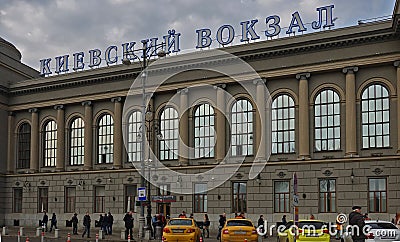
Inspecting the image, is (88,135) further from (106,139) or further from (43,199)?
(43,199)

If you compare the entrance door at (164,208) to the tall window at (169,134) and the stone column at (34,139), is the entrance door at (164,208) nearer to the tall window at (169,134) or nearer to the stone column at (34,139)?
the tall window at (169,134)

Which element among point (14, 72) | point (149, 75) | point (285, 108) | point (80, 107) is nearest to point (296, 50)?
point (285, 108)

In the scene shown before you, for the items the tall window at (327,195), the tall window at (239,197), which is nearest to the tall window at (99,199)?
the tall window at (239,197)

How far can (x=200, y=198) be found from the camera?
51875 millimetres

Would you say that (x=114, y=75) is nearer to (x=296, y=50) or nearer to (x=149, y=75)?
(x=149, y=75)

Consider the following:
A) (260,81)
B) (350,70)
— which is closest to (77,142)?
(260,81)

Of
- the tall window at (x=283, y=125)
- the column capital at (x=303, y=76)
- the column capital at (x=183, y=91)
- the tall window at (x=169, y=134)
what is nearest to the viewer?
the column capital at (x=303, y=76)

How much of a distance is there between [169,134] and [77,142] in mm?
10949

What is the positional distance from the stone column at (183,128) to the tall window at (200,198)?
266cm

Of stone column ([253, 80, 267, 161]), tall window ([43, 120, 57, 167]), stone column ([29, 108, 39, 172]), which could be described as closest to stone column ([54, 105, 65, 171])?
tall window ([43, 120, 57, 167])

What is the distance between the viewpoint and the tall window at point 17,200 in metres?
63.5

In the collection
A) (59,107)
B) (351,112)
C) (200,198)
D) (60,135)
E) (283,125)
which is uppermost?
(59,107)

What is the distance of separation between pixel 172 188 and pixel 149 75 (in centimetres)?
1041

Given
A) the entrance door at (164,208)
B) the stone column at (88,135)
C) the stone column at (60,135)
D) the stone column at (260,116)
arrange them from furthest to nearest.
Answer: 1. the stone column at (60,135)
2. the stone column at (88,135)
3. the entrance door at (164,208)
4. the stone column at (260,116)
